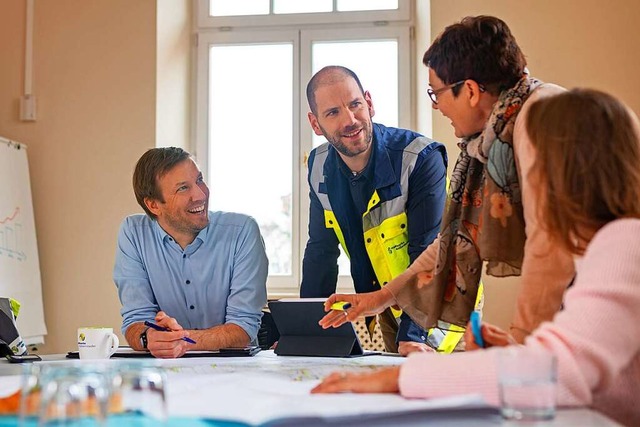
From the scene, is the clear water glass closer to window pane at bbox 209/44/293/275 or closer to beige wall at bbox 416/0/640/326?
beige wall at bbox 416/0/640/326

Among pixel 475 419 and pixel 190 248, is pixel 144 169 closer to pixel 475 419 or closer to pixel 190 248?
pixel 190 248

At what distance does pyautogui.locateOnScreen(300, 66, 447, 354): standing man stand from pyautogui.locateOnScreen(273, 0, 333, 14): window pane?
1.44 m

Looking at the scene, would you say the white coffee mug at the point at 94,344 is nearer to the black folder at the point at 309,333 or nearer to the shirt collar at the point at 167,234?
the black folder at the point at 309,333

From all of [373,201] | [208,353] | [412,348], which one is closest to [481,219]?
[412,348]

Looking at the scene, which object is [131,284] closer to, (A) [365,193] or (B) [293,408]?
(A) [365,193]

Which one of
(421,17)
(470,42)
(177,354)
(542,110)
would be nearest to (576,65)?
(421,17)

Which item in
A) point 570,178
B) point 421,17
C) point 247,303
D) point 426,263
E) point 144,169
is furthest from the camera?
point 421,17

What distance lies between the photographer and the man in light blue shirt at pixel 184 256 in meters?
2.46

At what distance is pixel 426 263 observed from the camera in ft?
6.58

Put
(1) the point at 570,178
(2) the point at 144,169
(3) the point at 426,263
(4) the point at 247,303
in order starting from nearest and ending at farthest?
1. (1) the point at 570,178
2. (3) the point at 426,263
3. (4) the point at 247,303
4. (2) the point at 144,169

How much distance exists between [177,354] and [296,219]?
212 centimetres

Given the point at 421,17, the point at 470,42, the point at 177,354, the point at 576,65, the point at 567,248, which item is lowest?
the point at 177,354

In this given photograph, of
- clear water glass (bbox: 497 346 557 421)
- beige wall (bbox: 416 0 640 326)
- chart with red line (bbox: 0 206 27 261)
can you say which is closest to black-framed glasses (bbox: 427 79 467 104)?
clear water glass (bbox: 497 346 557 421)

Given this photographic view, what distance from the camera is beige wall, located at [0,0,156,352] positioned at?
3.96m
